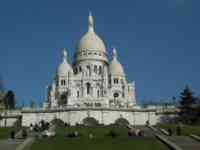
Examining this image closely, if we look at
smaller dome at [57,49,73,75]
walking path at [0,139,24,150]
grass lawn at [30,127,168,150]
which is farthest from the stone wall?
grass lawn at [30,127,168,150]

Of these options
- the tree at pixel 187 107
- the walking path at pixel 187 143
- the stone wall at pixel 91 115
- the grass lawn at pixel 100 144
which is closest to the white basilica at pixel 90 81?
the stone wall at pixel 91 115

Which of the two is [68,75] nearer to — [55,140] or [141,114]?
[141,114]

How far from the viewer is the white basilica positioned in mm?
100312

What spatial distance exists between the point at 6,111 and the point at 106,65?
30.2 m

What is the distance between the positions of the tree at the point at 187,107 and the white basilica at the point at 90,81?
14.0 metres

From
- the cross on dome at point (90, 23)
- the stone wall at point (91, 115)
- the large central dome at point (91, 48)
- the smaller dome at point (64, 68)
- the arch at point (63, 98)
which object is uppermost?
the cross on dome at point (90, 23)

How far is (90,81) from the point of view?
102750 mm

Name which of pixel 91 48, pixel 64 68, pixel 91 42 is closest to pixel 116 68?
pixel 91 48

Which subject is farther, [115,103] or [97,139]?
[115,103]

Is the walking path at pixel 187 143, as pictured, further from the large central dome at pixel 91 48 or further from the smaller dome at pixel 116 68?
the large central dome at pixel 91 48

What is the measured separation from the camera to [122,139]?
4097 centimetres

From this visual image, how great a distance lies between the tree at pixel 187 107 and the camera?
81.8m

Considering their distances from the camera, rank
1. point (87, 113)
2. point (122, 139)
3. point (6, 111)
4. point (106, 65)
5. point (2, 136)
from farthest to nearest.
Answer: point (106, 65) → point (6, 111) → point (87, 113) → point (2, 136) → point (122, 139)

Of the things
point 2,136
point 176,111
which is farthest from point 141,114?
point 2,136
